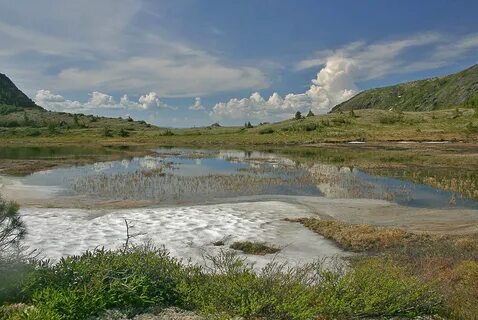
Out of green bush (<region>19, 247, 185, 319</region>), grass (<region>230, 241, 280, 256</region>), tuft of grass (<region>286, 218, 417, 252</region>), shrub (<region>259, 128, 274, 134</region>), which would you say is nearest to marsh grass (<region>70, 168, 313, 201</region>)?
tuft of grass (<region>286, 218, 417, 252</region>)

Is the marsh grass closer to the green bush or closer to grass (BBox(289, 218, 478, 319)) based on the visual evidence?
grass (BBox(289, 218, 478, 319))

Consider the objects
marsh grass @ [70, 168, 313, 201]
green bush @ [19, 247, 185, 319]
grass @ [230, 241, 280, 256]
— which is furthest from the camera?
marsh grass @ [70, 168, 313, 201]

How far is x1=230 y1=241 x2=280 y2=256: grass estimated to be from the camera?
16.7 meters

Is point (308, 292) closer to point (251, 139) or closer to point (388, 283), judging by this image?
point (388, 283)

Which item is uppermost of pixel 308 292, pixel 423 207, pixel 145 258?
pixel 145 258

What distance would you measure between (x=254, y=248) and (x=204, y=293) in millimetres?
8227

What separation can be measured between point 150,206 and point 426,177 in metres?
28.9

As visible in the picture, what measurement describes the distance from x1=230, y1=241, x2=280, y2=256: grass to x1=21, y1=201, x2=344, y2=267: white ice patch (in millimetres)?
512

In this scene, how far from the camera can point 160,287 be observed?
9023 mm

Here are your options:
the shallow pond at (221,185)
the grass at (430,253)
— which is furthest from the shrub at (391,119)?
the grass at (430,253)

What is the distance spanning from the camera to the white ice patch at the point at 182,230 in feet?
55.0

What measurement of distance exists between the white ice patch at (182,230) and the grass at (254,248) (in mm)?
512

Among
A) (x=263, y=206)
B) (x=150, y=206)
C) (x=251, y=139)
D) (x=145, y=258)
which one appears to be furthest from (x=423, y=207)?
(x=251, y=139)

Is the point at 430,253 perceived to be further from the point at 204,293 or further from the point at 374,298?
the point at 204,293
